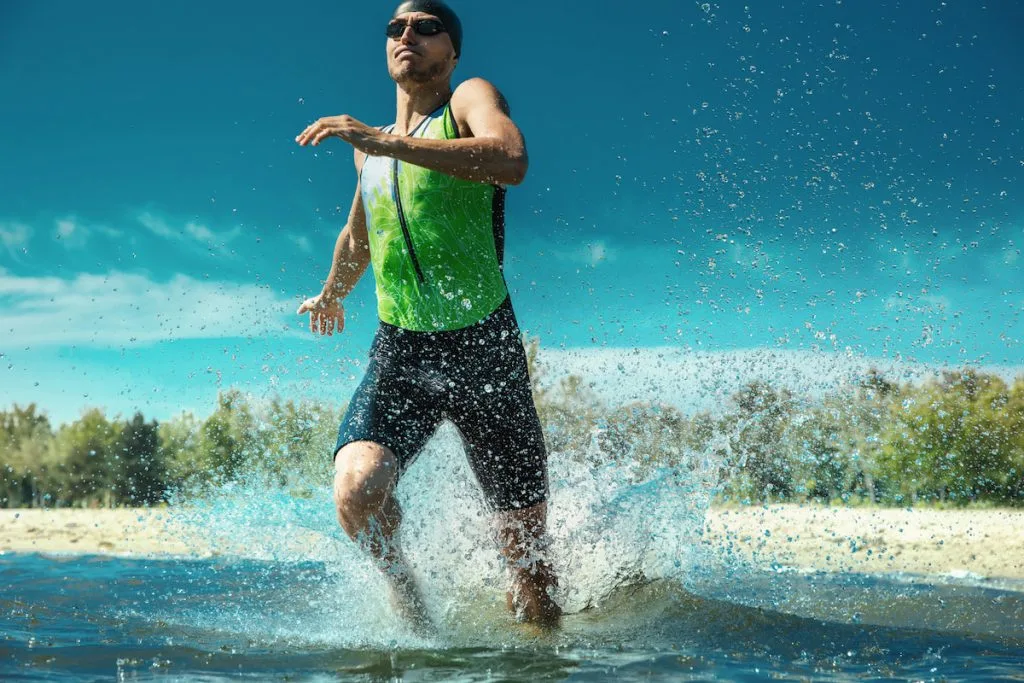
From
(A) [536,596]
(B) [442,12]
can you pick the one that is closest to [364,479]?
(A) [536,596]

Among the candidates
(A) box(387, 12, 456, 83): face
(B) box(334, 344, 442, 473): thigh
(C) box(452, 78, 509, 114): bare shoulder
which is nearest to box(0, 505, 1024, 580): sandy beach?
(B) box(334, 344, 442, 473): thigh

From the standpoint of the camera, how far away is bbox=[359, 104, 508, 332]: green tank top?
11.4 ft

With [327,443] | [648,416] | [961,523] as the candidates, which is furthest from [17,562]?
[961,523]

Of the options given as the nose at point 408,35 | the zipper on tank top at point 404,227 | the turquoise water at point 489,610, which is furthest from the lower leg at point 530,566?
the nose at point 408,35

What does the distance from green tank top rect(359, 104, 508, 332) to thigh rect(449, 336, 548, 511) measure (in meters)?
0.21

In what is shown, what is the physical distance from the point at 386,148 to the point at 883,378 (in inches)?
166

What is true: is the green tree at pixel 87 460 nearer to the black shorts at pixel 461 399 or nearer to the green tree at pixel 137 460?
the green tree at pixel 137 460

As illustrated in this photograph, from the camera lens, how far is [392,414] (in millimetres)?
3428

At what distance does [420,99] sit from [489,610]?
219 centimetres

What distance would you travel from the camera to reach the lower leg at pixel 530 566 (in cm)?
371

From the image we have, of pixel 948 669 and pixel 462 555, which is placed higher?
pixel 462 555

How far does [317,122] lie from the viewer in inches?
116

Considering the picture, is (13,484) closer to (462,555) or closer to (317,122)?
(462,555)

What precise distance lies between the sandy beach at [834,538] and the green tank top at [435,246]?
320cm
